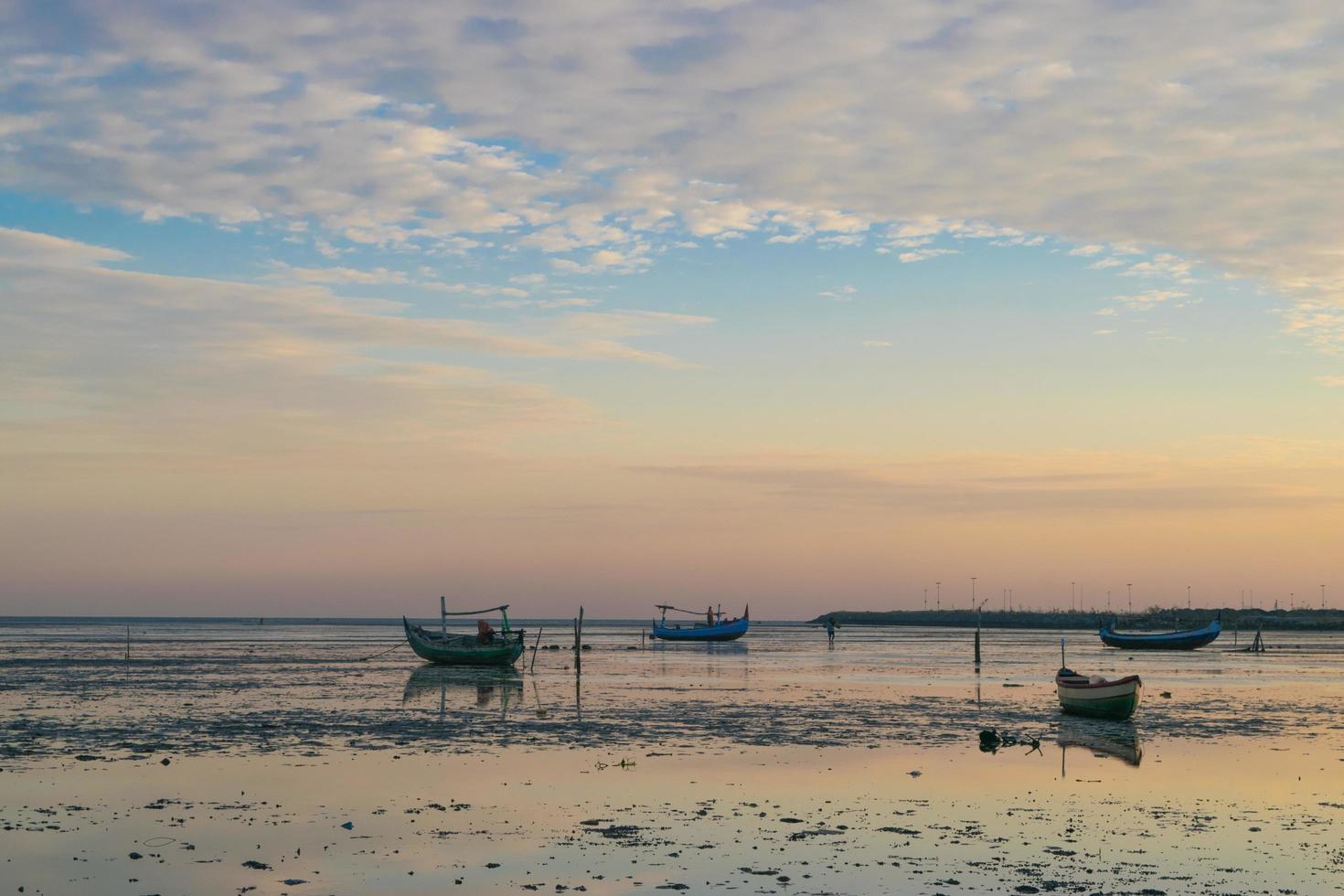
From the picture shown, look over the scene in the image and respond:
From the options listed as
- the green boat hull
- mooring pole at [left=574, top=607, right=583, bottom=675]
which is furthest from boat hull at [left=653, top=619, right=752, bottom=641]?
the green boat hull

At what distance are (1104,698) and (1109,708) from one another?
33 centimetres

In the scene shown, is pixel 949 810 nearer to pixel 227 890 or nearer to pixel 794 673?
pixel 227 890

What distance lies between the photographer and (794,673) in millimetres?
63969

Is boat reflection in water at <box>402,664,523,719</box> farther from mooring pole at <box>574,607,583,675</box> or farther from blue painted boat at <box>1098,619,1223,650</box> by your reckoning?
blue painted boat at <box>1098,619,1223,650</box>

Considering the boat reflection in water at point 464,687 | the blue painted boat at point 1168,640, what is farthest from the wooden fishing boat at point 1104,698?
the blue painted boat at point 1168,640

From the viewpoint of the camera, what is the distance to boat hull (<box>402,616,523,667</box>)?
6694 centimetres

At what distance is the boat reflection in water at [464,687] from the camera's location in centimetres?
4394

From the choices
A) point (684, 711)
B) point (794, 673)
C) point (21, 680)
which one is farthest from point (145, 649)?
point (684, 711)

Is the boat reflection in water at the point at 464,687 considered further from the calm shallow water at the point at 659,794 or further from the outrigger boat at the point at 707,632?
the outrigger boat at the point at 707,632

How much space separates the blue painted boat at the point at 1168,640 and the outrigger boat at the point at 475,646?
2613 inches

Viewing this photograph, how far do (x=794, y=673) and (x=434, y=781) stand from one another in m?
41.5

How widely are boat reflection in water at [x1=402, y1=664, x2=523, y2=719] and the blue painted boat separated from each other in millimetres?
69313

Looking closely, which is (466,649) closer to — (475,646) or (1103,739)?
(475,646)

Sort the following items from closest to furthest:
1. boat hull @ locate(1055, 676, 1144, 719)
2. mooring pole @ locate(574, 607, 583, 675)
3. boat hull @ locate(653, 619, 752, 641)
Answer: boat hull @ locate(1055, 676, 1144, 719)
mooring pole @ locate(574, 607, 583, 675)
boat hull @ locate(653, 619, 752, 641)
